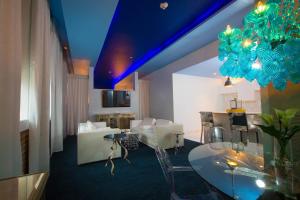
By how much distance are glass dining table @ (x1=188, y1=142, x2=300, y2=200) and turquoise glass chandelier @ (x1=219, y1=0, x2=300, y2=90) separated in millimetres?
789

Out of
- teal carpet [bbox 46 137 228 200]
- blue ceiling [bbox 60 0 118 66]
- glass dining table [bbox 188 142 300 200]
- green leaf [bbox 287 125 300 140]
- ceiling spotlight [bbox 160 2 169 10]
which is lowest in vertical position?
teal carpet [bbox 46 137 228 200]

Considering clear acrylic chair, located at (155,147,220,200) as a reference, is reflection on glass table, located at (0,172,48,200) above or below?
above

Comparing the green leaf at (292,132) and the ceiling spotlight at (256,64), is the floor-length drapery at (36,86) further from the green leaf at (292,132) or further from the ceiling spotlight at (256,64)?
the ceiling spotlight at (256,64)

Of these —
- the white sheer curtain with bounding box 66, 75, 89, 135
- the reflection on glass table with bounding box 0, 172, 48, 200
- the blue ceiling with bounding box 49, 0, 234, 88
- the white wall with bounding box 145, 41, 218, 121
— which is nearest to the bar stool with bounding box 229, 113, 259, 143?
the white wall with bounding box 145, 41, 218, 121

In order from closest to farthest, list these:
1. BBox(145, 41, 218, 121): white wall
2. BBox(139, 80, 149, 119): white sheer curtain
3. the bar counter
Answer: the bar counter, BBox(145, 41, 218, 121): white wall, BBox(139, 80, 149, 119): white sheer curtain

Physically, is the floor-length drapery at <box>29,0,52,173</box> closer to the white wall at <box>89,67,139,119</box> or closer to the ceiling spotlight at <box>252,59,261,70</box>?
the ceiling spotlight at <box>252,59,261,70</box>

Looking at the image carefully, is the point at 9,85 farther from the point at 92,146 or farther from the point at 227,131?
the point at 227,131

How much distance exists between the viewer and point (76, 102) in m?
6.64

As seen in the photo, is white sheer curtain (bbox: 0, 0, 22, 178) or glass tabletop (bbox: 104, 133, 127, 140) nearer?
white sheer curtain (bbox: 0, 0, 22, 178)

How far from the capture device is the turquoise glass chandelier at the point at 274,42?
4.12ft

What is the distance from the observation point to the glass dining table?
2.94ft

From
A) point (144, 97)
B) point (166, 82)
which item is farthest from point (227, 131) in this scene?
point (144, 97)

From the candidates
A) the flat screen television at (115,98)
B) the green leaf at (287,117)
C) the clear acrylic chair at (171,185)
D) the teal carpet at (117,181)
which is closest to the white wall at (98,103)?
the flat screen television at (115,98)

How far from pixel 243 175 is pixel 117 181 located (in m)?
1.93
